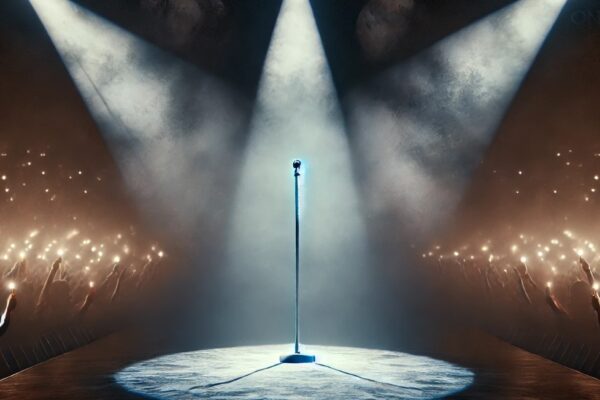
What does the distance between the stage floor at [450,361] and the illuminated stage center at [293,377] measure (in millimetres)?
400

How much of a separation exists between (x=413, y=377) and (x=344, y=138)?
2203cm

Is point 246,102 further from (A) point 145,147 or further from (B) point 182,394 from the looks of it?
(B) point 182,394

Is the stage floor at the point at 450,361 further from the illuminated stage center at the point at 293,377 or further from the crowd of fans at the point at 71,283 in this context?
the crowd of fans at the point at 71,283

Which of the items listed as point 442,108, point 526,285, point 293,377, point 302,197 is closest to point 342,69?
point 442,108

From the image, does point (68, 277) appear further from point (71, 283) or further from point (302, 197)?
point (302, 197)

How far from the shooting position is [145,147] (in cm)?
2970

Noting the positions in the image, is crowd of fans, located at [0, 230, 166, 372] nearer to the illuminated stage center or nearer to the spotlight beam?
the illuminated stage center

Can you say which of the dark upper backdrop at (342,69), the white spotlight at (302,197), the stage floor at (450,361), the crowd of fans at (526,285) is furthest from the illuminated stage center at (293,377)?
the dark upper backdrop at (342,69)

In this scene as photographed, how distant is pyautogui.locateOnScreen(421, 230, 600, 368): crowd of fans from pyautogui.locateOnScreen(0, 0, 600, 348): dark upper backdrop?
262 centimetres

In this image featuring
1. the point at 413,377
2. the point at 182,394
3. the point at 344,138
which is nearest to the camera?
the point at 182,394

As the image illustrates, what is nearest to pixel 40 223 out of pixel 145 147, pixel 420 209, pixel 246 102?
pixel 145 147

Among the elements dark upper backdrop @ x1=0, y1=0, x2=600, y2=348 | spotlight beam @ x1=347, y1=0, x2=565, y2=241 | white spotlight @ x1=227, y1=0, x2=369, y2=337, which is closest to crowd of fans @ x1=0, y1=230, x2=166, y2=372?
dark upper backdrop @ x1=0, y1=0, x2=600, y2=348

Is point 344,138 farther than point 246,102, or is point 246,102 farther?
point 344,138

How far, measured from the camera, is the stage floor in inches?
350
